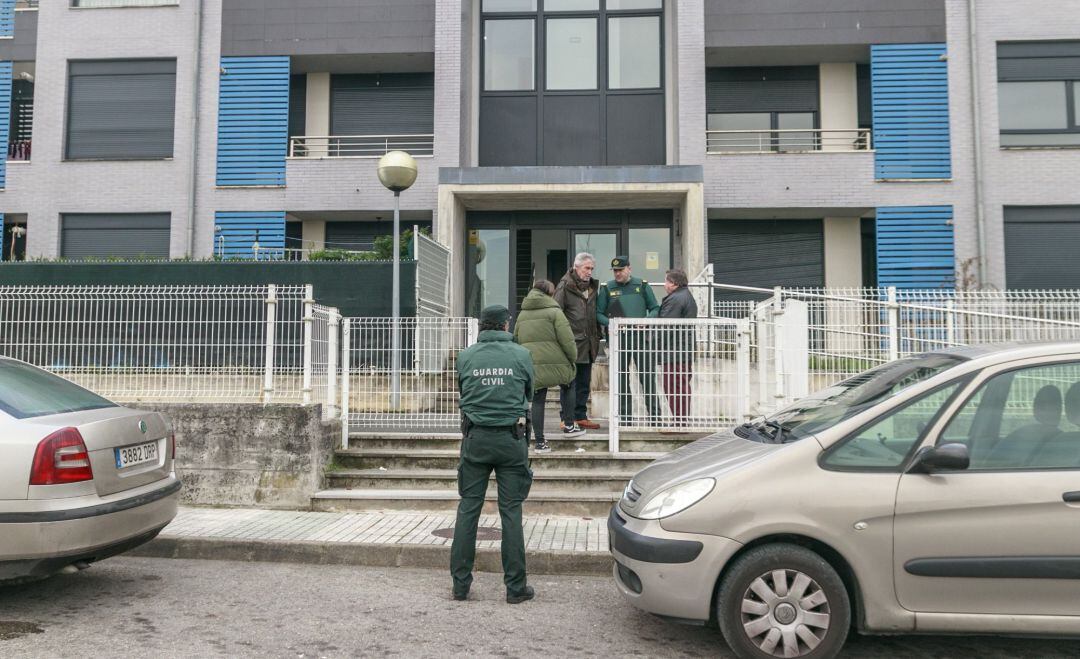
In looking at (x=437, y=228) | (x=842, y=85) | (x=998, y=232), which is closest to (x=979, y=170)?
(x=998, y=232)

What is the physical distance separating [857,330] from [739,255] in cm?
666

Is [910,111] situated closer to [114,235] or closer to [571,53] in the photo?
[571,53]

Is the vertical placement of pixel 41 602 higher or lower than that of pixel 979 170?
lower

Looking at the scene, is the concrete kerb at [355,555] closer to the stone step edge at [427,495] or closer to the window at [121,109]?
the stone step edge at [427,495]

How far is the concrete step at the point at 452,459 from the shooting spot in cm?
769

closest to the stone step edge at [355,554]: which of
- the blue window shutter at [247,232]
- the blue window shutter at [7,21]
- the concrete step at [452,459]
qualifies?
the concrete step at [452,459]

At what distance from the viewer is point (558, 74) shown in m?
15.5

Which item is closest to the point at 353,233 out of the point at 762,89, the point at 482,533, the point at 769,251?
the point at 769,251

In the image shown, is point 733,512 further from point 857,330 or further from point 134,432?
point 857,330

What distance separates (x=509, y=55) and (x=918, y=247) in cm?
852

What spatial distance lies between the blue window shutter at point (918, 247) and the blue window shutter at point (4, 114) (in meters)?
17.0

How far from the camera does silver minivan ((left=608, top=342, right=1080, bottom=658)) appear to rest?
3.70 meters

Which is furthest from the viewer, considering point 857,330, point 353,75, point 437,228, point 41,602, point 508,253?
point 353,75

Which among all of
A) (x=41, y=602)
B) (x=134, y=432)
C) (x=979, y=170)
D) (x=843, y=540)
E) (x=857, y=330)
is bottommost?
(x=41, y=602)
